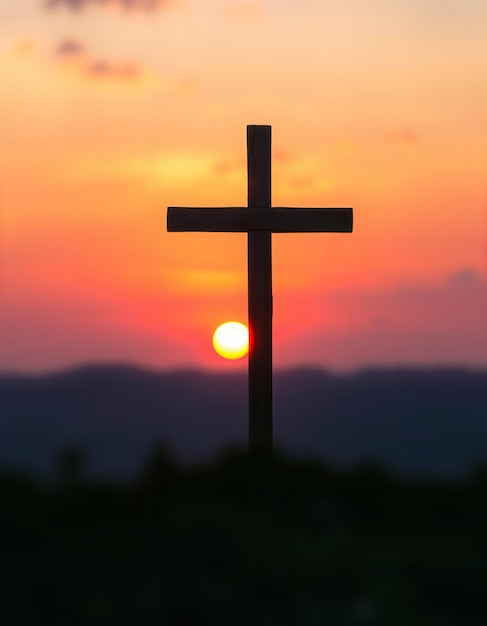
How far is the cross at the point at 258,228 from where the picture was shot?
11.0 metres

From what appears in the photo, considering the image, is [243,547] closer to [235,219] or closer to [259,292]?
[259,292]

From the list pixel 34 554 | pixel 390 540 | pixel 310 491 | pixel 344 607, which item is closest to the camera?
pixel 344 607

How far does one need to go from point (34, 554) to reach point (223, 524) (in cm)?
126

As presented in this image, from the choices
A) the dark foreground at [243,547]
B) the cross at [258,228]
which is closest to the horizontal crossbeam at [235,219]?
the cross at [258,228]

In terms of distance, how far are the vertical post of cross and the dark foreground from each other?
1.43m

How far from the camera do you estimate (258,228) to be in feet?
36.3

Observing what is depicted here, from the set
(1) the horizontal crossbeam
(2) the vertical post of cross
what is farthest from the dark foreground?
(1) the horizontal crossbeam

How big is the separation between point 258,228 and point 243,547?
14.6ft

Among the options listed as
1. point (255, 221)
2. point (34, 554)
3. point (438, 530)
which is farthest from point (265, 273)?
point (34, 554)

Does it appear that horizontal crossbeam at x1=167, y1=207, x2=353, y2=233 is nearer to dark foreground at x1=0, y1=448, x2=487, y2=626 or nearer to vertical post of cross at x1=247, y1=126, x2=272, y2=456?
vertical post of cross at x1=247, y1=126, x2=272, y2=456

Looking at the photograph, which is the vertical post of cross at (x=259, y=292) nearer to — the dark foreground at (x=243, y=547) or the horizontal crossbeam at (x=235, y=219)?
the horizontal crossbeam at (x=235, y=219)

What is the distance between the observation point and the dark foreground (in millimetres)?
6598

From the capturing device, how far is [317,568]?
7051 millimetres

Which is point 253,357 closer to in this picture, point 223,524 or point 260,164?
point 260,164
